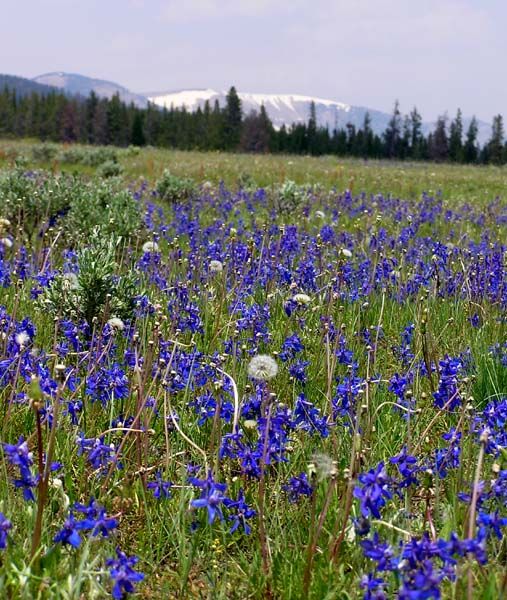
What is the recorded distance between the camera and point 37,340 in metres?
3.88

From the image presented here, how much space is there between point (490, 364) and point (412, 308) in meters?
1.25

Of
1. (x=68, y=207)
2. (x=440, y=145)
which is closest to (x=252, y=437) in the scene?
(x=68, y=207)

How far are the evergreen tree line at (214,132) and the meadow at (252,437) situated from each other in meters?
79.7

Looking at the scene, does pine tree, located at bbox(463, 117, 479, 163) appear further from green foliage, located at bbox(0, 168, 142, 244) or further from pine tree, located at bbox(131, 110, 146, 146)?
green foliage, located at bbox(0, 168, 142, 244)

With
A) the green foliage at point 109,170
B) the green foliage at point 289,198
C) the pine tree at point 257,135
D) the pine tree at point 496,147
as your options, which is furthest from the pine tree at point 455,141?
the green foliage at point 289,198

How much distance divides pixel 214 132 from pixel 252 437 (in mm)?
83846

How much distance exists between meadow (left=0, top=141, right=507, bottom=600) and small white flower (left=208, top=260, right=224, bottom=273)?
54 millimetres

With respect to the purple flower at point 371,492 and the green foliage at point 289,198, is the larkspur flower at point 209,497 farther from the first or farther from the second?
the green foliage at point 289,198

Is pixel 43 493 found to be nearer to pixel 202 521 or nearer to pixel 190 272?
pixel 202 521

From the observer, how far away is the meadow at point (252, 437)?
1805mm

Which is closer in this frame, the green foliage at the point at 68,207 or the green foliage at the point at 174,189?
the green foliage at the point at 68,207

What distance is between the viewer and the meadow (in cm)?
180

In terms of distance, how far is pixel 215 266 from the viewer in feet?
17.3

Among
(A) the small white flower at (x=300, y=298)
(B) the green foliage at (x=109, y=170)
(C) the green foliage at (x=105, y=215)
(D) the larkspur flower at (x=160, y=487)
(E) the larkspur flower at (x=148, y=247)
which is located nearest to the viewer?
(D) the larkspur flower at (x=160, y=487)
